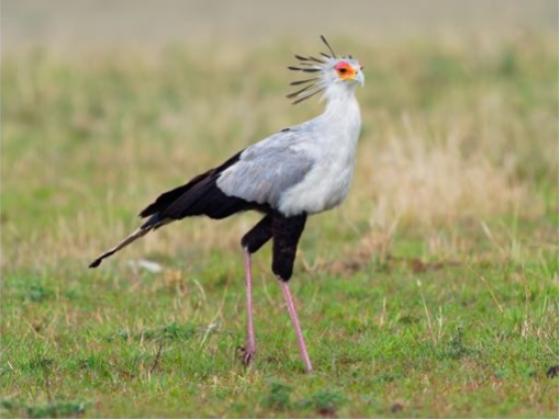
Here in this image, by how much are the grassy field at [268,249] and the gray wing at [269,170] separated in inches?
35.2

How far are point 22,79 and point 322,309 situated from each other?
9202 mm

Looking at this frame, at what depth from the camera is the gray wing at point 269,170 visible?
6.69 meters

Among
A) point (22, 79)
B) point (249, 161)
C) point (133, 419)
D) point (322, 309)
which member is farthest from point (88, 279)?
point (22, 79)

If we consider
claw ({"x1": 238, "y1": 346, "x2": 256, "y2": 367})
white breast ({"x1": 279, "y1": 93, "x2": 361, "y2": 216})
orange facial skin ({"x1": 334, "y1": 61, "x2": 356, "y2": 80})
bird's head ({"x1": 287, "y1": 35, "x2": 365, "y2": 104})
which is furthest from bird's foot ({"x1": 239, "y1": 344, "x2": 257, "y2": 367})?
orange facial skin ({"x1": 334, "y1": 61, "x2": 356, "y2": 80})

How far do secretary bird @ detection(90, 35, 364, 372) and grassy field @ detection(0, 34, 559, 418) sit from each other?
653 millimetres

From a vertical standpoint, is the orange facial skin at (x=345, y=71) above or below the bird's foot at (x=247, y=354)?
above

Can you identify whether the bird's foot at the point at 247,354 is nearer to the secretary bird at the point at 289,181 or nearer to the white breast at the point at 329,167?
the secretary bird at the point at 289,181

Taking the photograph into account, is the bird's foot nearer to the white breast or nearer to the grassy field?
the grassy field

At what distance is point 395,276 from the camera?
8.84 meters

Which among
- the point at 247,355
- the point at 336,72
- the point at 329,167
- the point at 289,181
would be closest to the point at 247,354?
the point at 247,355

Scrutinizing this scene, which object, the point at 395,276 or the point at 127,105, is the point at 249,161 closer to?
the point at 395,276

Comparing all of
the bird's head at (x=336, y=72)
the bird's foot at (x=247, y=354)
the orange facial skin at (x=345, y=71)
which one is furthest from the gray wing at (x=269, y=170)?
the bird's foot at (x=247, y=354)

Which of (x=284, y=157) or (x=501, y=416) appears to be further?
(x=284, y=157)

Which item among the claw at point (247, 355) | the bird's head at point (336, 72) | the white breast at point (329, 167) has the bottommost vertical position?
the claw at point (247, 355)
